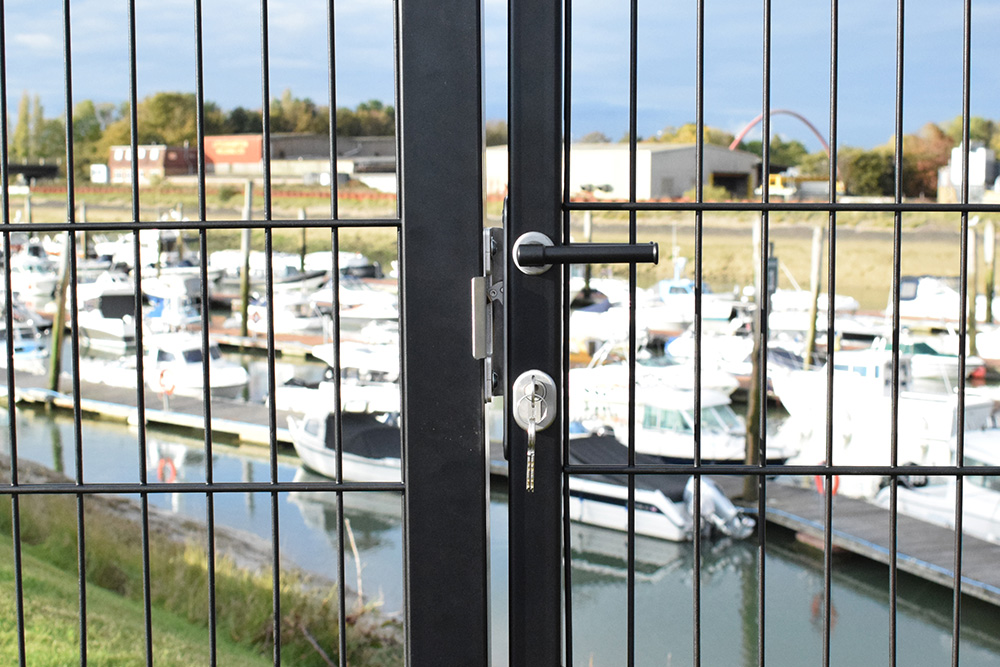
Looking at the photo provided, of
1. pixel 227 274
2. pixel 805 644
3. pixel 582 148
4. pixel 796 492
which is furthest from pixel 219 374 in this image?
pixel 227 274

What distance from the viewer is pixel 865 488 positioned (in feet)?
38.3

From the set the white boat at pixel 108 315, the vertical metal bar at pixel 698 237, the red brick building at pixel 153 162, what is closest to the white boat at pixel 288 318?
the white boat at pixel 108 315

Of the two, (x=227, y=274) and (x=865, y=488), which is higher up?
(x=227, y=274)

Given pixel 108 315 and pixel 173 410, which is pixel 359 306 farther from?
pixel 173 410

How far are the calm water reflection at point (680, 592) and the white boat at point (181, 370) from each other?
3338 mm

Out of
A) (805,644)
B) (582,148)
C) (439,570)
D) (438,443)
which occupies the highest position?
(582,148)

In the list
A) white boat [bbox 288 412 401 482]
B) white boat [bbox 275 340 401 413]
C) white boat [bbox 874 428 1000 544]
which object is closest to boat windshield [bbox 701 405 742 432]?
white boat [bbox 874 428 1000 544]

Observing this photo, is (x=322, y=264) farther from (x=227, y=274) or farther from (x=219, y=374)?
(x=219, y=374)

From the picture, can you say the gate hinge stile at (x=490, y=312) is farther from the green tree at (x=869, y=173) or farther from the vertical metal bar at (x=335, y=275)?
the green tree at (x=869, y=173)

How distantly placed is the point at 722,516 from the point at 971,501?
2.52 meters

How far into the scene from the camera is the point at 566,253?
152 centimetres

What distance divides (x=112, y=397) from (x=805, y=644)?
12487mm

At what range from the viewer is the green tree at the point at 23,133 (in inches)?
1336

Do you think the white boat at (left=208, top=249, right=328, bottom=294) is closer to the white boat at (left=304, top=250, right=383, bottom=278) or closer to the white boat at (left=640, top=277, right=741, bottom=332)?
the white boat at (left=304, top=250, right=383, bottom=278)
